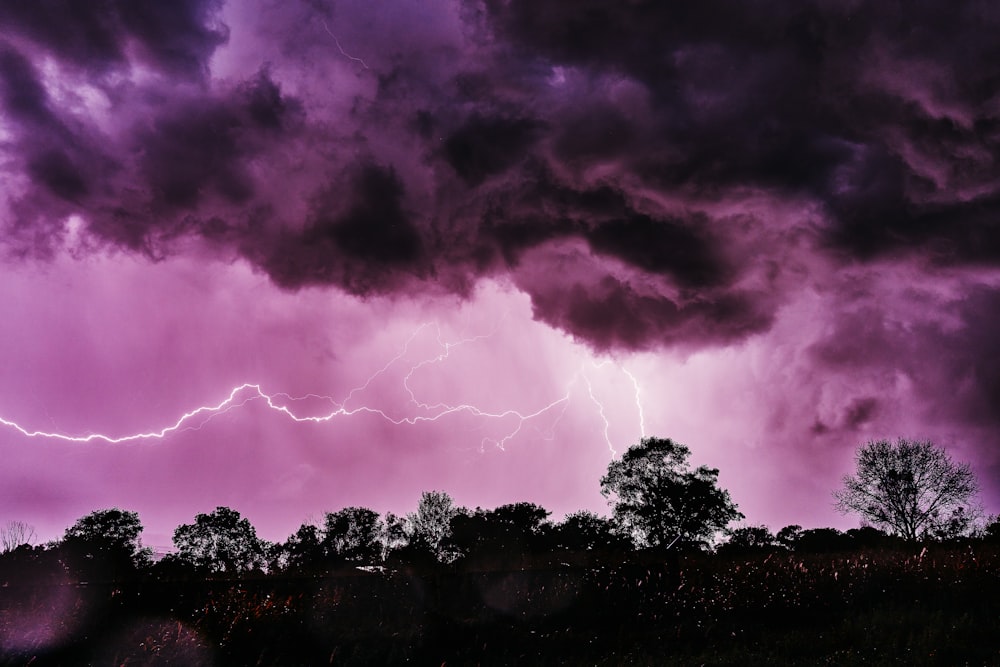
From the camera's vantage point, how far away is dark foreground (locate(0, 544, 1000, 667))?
826cm

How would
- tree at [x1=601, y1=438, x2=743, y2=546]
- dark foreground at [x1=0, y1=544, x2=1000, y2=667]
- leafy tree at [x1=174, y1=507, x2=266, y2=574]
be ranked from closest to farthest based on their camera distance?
1. dark foreground at [x1=0, y1=544, x2=1000, y2=667]
2. tree at [x1=601, y1=438, x2=743, y2=546]
3. leafy tree at [x1=174, y1=507, x2=266, y2=574]

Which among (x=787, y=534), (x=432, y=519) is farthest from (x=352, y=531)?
(x=787, y=534)

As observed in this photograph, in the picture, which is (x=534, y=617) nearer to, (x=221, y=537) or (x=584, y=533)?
(x=584, y=533)

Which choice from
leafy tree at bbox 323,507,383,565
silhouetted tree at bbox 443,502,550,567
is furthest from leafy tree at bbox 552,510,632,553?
leafy tree at bbox 323,507,383,565

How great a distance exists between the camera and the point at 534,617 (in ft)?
35.8

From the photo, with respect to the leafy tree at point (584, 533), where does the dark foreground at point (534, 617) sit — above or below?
below

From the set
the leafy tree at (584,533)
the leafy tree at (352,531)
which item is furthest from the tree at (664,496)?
the leafy tree at (352,531)

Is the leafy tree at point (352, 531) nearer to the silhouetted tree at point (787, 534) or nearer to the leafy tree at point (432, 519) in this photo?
the leafy tree at point (432, 519)

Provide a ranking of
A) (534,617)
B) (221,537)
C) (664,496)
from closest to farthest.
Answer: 1. (534,617)
2. (664,496)
3. (221,537)

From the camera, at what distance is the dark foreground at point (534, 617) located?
8258 millimetres

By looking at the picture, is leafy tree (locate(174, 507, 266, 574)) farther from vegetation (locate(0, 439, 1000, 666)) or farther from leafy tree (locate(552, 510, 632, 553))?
vegetation (locate(0, 439, 1000, 666))

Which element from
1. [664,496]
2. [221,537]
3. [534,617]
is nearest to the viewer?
[534,617]

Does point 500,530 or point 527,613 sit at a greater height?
point 500,530

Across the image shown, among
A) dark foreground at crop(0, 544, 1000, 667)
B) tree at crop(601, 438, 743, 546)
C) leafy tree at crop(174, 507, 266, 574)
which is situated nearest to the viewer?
dark foreground at crop(0, 544, 1000, 667)
